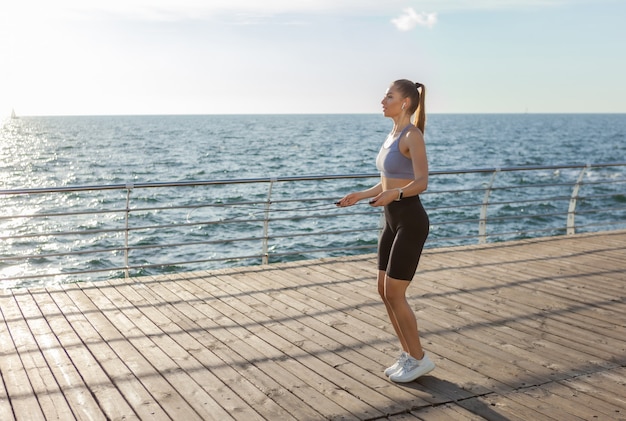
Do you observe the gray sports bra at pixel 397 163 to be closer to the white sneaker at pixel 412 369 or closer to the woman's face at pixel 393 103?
the woman's face at pixel 393 103

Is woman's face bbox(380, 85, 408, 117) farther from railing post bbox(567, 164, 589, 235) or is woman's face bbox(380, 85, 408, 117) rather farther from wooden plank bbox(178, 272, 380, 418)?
railing post bbox(567, 164, 589, 235)

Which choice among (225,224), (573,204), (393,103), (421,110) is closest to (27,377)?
(393,103)

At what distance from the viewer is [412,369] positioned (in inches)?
173

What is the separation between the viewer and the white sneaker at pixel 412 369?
437 centimetres

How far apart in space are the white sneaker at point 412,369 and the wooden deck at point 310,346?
0.20 ft

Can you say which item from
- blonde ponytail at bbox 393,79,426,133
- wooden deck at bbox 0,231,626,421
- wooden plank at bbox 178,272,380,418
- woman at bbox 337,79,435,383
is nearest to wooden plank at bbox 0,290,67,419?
wooden deck at bbox 0,231,626,421

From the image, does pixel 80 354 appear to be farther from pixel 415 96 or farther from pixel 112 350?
pixel 415 96

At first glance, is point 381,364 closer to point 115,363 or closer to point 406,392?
point 406,392

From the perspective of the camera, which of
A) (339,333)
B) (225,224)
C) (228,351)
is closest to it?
(228,351)

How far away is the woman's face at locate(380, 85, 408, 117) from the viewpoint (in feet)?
13.7

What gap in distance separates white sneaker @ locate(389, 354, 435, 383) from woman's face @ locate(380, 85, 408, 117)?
149cm

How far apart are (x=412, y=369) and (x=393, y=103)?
1.61 metres

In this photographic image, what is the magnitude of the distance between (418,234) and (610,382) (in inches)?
61.9

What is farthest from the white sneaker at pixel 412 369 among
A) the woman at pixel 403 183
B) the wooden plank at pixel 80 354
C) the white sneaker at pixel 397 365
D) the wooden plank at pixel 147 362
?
the wooden plank at pixel 80 354
